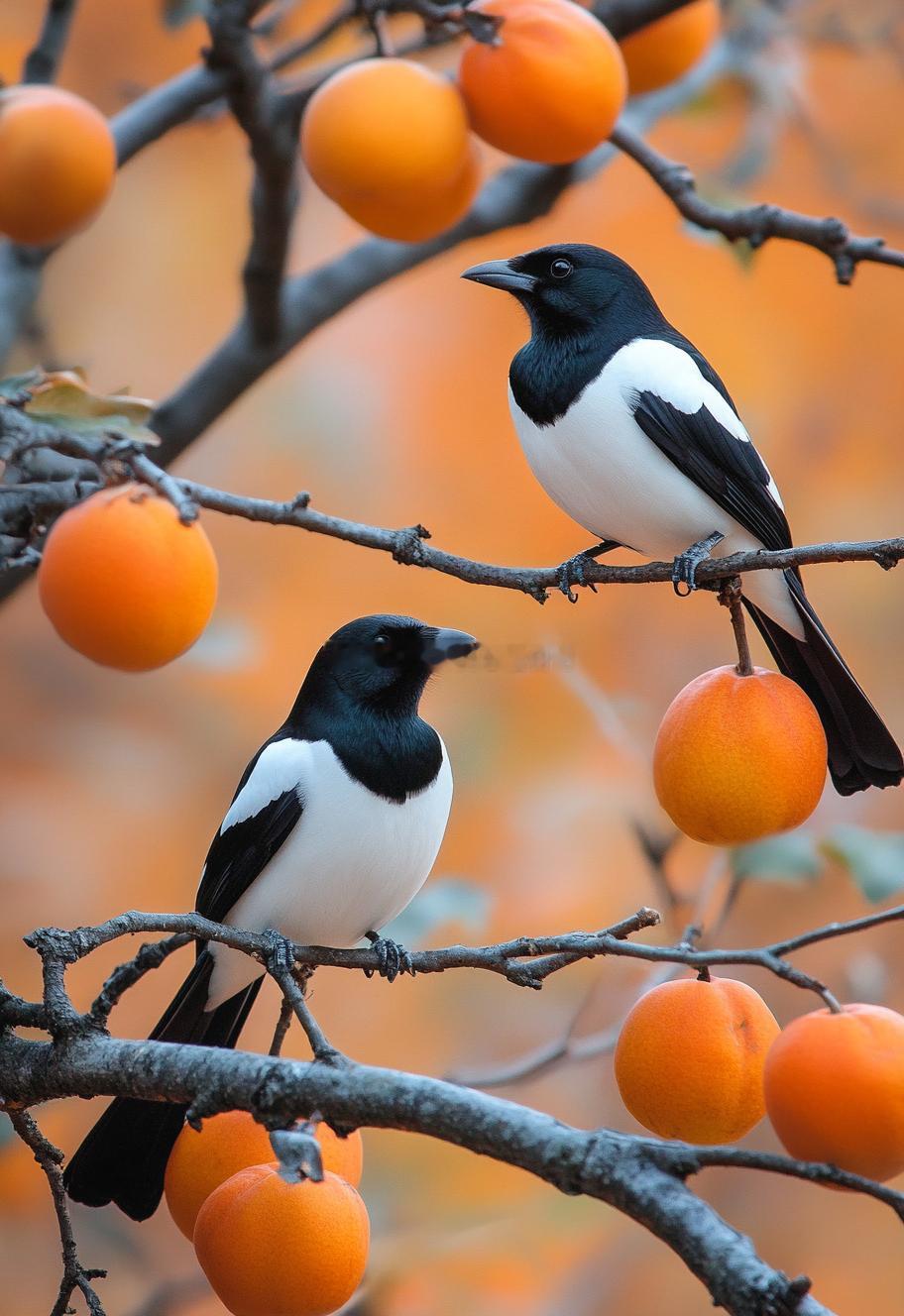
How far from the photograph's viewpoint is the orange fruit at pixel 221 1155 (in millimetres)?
1394

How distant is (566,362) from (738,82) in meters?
1.51

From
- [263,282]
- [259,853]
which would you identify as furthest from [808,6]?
[259,853]

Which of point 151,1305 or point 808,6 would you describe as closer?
point 151,1305

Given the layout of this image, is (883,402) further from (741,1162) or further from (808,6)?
(741,1162)

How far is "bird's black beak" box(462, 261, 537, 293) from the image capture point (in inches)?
75.5

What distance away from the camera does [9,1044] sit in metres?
1.46

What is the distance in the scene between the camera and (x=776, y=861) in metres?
2.14

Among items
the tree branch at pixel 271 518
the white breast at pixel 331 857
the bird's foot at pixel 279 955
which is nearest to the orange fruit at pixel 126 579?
the tree branch at pixel 271 518

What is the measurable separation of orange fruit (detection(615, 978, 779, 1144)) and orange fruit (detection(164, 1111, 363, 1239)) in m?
0.32

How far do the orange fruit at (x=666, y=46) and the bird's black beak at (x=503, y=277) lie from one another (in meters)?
0.45

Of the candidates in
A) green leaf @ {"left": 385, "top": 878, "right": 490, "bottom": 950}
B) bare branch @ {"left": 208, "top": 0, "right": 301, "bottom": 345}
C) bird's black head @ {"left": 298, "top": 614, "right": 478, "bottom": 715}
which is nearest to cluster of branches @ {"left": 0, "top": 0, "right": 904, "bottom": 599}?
bare branch @ {"left": 208, "top": 0, "right": 301, "bottom": 345}

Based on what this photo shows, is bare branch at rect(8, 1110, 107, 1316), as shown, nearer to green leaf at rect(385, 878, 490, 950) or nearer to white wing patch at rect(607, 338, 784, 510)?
green leaf at rect(385, 878, 490, 950)

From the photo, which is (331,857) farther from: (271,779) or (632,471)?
(632,471)

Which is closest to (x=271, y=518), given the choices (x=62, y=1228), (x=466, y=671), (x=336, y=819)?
(x=336, y=819)
